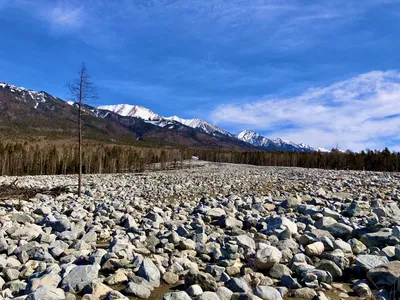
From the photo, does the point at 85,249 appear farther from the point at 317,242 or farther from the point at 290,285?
the point at 317,242

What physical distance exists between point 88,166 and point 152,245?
6590cm

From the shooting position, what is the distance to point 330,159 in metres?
85.1

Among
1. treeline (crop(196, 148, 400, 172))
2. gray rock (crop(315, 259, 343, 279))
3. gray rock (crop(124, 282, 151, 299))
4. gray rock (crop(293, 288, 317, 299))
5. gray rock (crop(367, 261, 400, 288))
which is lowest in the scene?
gray rock (crop(124, 282, 151, 299))

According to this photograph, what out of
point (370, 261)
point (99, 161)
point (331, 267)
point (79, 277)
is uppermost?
point (99, 161)

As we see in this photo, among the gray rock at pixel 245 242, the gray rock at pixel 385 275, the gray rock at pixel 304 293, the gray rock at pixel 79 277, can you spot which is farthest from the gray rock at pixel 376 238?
the gray rock at pixel 79 277

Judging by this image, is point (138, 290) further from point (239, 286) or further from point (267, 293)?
point (267, 293)

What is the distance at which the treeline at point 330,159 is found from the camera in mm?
70100

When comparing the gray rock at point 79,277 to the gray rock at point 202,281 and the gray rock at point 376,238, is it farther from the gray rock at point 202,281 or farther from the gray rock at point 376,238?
the gray rock at point 376,238

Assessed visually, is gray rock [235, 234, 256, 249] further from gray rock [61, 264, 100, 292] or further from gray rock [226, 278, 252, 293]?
gray rock [61, 264, 100, 292]

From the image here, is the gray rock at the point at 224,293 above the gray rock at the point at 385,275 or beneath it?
beneath

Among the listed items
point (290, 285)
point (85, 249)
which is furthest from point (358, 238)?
point (85, 249)

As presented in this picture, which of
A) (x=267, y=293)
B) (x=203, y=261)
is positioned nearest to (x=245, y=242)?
(x=203, y=261)

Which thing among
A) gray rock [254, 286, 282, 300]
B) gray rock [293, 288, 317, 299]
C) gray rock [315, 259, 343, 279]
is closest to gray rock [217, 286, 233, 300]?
gray rock [254, 286, 282, 300]

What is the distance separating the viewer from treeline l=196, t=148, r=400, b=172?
230ft
